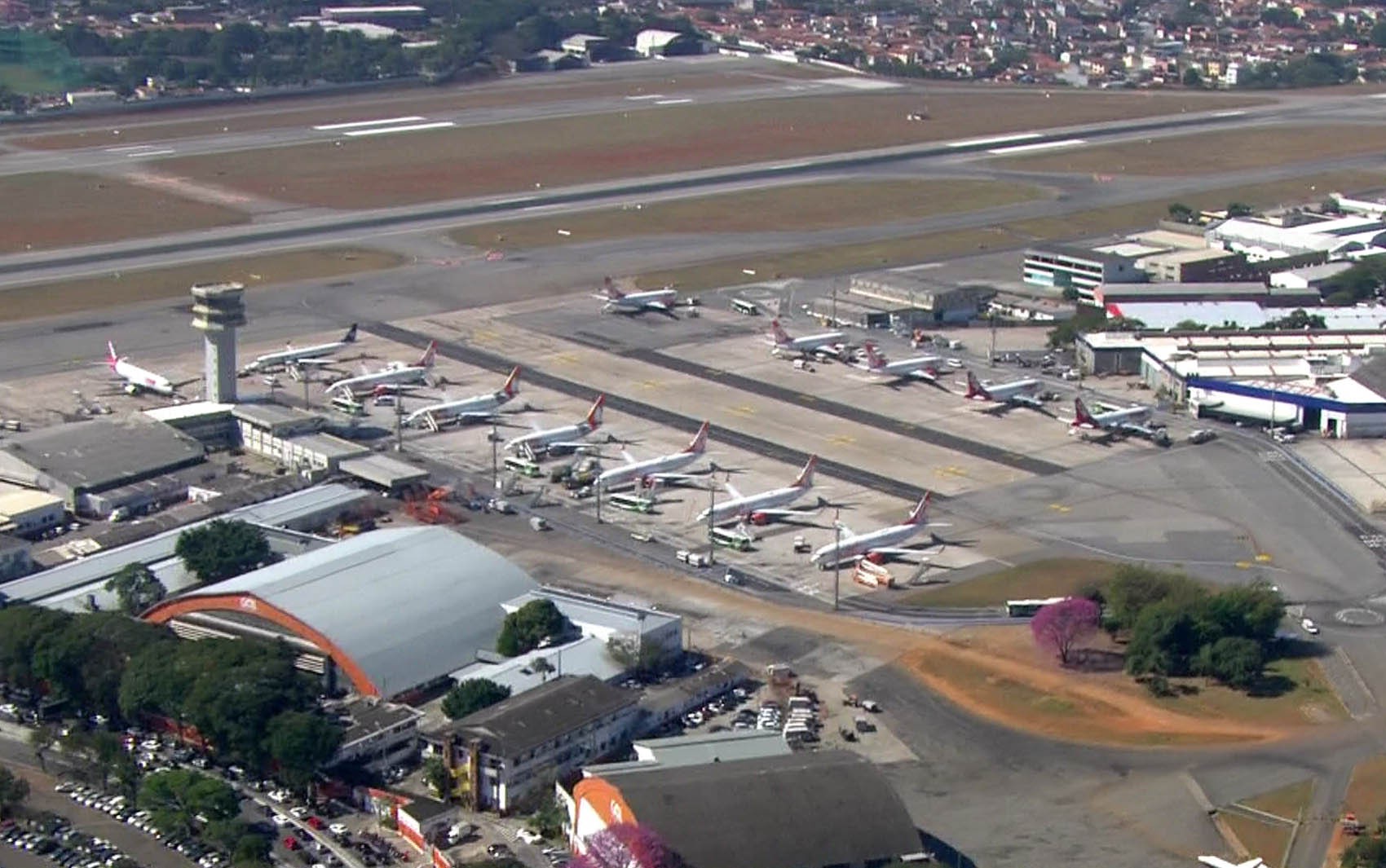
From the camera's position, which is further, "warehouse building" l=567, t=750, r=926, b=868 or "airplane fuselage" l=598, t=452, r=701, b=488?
"airplane fuselage" l=598, t=452, r=701, b=488

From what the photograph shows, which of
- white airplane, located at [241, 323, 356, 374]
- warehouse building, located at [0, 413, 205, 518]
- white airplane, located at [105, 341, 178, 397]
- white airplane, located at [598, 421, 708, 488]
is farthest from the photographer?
white airplane, located at [241, 323, 356, 374]

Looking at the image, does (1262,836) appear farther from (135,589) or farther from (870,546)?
(135,589)

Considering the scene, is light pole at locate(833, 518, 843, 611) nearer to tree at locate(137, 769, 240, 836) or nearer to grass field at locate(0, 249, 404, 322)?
tree at locate(137, 769, 240, 836)

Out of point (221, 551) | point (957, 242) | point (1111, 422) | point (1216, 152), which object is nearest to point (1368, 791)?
point (221, 551)

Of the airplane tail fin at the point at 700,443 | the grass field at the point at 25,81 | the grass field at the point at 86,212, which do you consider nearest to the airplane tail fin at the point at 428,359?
the airplane tail fin at the point at 700,443

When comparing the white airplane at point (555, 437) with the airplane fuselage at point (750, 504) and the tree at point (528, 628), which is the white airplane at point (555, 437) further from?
the tree at point (528, 628)

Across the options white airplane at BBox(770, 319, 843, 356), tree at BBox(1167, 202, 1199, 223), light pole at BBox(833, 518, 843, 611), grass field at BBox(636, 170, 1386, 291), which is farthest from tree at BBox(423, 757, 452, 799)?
tree at BBox(1167, 202, 1199, 223)

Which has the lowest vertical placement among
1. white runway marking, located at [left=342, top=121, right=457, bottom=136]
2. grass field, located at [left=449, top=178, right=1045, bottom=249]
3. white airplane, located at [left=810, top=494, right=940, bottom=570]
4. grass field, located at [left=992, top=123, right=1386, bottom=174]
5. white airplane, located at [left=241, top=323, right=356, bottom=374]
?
white runway marking, located at [left=342, top=121, right=457, bottom=136]

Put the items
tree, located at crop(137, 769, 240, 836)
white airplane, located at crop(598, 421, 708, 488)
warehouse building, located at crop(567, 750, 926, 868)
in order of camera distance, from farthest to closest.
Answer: white airplane, located at crop(598, 421, 708, 488) < tree, located at crop(137, 769, 240, 836) < warehouse building, located at crop(567, 750, 926, 868)
